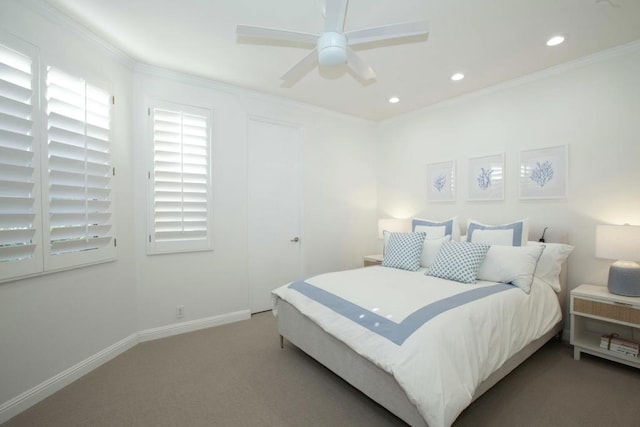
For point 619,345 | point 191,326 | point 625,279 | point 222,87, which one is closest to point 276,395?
point 191,326

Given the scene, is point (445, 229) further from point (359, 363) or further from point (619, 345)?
point (359, 363)

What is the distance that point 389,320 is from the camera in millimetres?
1832

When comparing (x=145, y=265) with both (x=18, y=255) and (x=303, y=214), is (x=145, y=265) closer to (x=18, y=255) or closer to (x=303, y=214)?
(x=18, y=255)

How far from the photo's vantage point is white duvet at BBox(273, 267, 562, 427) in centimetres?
150

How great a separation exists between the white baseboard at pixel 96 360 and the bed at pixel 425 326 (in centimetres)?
98

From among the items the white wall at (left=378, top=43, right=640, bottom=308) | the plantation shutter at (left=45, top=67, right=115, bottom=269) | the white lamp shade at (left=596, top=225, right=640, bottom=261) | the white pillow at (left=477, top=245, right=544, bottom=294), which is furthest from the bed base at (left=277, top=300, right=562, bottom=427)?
the plantation shutter at (left=45, top=67, right=115, bottom=269)

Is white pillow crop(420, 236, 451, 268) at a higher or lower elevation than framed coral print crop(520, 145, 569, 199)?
lower

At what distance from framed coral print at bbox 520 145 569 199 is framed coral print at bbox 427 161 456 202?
0.79 m

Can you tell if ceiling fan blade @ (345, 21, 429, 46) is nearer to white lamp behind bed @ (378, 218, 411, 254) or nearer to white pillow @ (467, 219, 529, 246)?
white pillow @ (467, 219, 529, 246)

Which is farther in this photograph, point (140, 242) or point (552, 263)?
point (140, 242)

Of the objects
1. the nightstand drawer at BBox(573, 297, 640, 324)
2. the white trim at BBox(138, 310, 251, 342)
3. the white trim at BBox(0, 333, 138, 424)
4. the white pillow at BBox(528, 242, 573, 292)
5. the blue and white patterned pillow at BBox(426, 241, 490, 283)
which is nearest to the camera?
the white trim at BBox(0, 333, 138, 424)

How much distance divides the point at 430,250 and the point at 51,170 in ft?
11.1

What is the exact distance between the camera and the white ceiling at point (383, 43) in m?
2.13

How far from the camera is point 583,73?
2.85 meters
